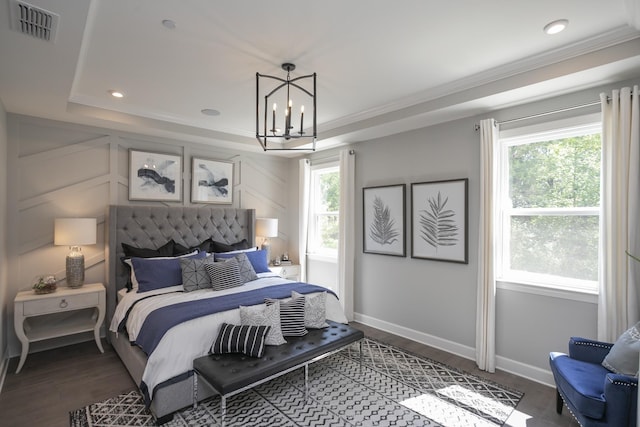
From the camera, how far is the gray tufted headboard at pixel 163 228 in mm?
3791

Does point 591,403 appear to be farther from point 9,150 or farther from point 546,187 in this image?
point 9,150

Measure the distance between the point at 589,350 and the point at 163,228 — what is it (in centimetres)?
446

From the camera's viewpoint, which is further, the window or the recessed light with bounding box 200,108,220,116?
the window

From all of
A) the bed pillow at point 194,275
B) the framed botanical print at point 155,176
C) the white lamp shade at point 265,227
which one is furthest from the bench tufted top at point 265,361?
the framed botanical print at point 155,176

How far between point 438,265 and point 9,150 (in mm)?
4733

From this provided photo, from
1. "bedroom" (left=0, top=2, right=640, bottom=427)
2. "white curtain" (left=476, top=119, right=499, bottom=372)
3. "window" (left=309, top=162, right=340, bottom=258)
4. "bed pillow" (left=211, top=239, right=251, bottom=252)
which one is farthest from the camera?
"window" (left=309, top=162, right=340, bottom=258)

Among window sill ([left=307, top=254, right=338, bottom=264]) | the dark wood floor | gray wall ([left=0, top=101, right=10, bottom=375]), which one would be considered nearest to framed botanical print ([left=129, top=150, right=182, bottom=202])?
gray wall ([left=0, top=101, right=10, bottom=375])

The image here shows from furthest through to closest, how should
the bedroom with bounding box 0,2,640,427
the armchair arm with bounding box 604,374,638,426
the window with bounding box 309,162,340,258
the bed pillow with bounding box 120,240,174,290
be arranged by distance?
the window with bounding box 309,162,340,258 → the bed pillow with bounding box 120,240,174,290 → the bedroom with bounding box 0,2,640,427 → the armchair arm with bounding box 604,374,638,426

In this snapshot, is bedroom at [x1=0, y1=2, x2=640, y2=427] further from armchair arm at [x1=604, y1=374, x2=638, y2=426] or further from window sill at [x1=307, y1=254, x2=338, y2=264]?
armchair arm at [x1=604, y1=374, x2=638, y2=426]

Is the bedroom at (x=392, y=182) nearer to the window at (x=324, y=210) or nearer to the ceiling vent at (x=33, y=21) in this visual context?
the window at (x=324, y=210)

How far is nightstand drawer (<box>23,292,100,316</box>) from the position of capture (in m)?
3.09

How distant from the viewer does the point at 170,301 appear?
3.04 m

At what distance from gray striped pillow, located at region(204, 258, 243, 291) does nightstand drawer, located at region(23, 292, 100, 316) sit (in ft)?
3.90

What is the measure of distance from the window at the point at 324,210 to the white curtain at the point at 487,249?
7.43 ft
